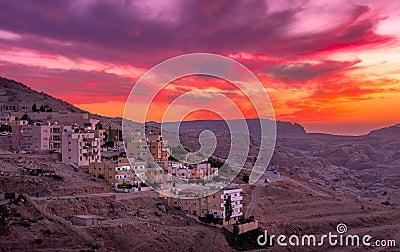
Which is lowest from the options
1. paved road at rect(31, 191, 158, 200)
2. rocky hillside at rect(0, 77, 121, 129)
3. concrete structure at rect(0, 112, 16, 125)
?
paved road at rect(31, 191, 158, 200)

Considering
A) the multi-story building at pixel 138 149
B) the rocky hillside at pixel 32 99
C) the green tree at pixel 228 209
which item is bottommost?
the green tree at pixel 228 209

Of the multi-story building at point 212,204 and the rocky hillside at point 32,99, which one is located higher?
the rocky hillside at point 32,99

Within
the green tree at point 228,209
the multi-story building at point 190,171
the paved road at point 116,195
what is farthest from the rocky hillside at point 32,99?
the green tree at point 228,209

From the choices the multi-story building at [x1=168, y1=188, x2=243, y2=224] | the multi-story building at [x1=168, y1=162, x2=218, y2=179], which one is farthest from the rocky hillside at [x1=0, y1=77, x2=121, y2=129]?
the multi-story building at [x1=168, y1=188, x2=243, y2=224]

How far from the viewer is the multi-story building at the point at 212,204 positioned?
3766 cm

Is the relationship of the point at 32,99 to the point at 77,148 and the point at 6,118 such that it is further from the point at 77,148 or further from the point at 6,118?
the point at 77,148

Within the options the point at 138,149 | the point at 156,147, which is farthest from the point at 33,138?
the point at 156,147

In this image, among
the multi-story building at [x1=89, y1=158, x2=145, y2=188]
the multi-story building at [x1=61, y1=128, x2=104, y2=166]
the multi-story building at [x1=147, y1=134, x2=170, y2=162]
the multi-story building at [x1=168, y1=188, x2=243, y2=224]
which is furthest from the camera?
the multi-story building at [x1=147, y1=134, x2=170, y2=162]

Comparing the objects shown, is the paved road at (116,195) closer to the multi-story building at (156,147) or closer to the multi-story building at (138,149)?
the multi-story building at (138,149)

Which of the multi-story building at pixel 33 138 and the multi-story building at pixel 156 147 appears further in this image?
the multi-story building at pixel 156 147

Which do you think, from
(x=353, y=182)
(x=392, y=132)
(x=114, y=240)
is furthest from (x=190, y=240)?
(x=392, y=132)

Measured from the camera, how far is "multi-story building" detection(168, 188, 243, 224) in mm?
37656

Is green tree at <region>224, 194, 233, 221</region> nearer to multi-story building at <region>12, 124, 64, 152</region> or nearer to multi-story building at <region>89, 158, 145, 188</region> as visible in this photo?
multi-story building at <region>89, 158, 145, 188</region>

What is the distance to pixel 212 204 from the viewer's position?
37.9m
